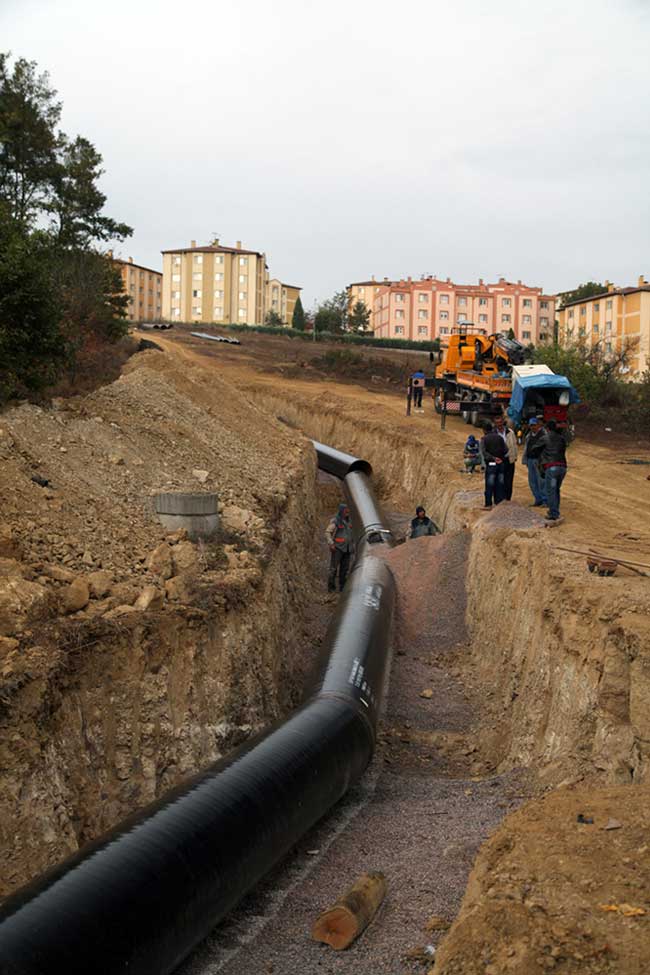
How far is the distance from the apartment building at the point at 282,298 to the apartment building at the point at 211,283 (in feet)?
79.3

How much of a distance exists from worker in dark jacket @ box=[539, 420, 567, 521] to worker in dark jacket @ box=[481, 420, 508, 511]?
3.77ft

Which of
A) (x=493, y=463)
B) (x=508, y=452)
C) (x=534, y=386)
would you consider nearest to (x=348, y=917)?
(x=508, y=452)

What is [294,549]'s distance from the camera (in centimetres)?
2008

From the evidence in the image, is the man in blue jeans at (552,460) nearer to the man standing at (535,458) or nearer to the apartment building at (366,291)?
the man standing at (535,458)

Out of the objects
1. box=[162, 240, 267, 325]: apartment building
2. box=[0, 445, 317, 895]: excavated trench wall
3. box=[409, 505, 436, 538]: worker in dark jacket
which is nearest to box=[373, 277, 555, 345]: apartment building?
box=[162, 240, 267, 325]: apartment building

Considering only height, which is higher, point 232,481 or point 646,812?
point 232,481

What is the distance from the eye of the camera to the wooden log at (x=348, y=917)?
717 cm

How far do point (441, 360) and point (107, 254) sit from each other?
570 inches

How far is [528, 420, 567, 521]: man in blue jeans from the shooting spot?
16.0 m

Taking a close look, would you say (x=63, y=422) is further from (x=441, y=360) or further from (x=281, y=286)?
(x=281, y=286)

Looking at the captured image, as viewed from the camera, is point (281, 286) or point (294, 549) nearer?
point (294, 549)

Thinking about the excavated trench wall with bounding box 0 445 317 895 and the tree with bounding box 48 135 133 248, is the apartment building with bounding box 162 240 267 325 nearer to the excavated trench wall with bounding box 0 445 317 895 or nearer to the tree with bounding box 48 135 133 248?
the tree with bounding box 48 135 133 248

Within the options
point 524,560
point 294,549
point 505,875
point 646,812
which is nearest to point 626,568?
point 524,560

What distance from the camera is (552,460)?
1631cm
